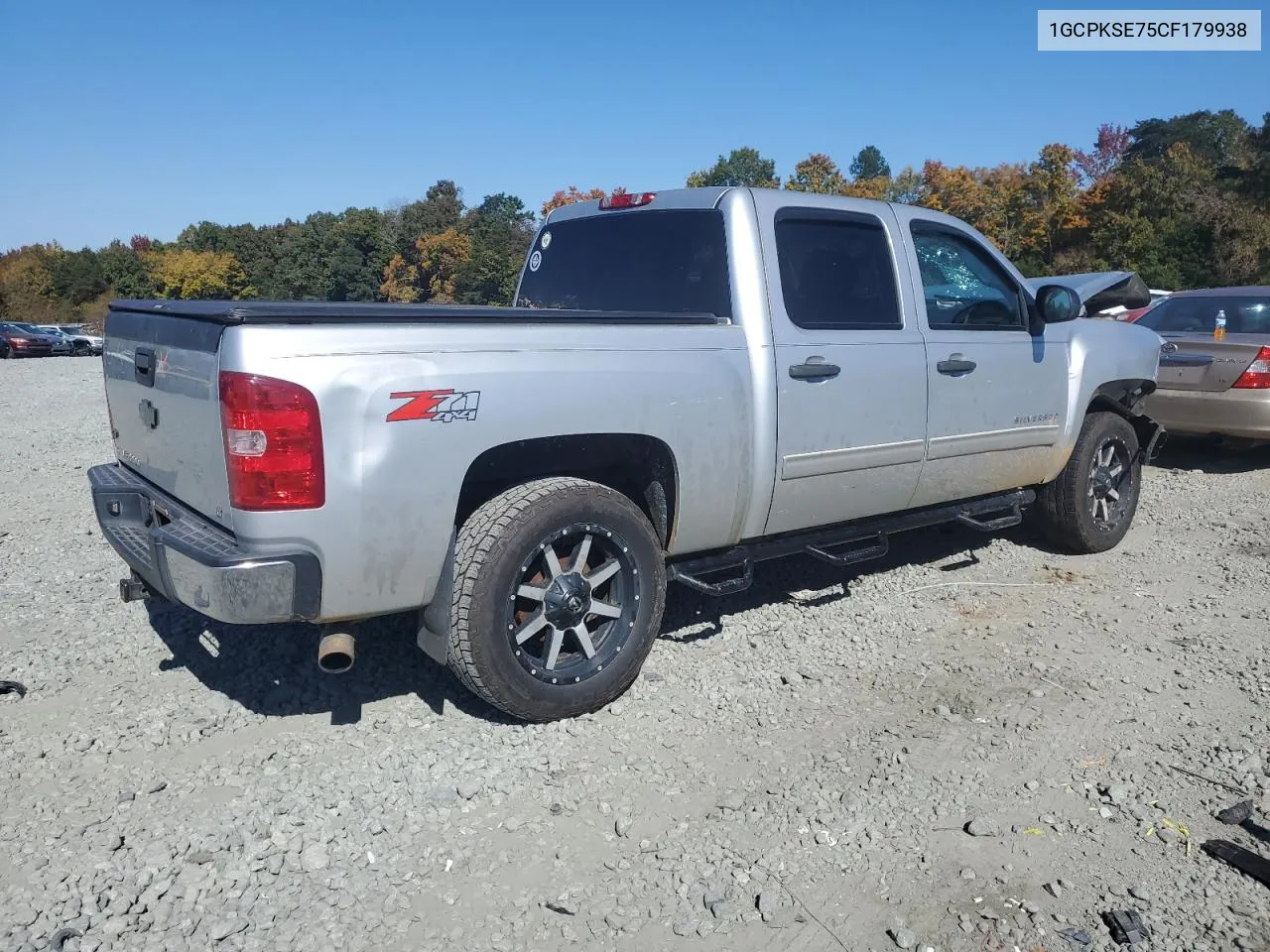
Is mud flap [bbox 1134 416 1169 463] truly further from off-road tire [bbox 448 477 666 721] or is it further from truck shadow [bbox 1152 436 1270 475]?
off-road tire [bbox 448 477 666 721]

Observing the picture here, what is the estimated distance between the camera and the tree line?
36531mm

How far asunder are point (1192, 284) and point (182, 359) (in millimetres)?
39136

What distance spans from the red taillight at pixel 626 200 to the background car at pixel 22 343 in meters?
35.7

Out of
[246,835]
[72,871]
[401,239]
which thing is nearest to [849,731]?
[246,835]

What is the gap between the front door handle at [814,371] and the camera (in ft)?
14.1

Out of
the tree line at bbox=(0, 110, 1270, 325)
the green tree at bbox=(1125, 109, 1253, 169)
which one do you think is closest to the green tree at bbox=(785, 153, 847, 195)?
the tree line at bbox=(0, 110, 1270, 325)

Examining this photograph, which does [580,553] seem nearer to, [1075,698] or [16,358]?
[1075,698]

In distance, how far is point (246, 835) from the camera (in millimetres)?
3072

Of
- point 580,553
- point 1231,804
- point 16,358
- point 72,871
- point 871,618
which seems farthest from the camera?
point 16,358

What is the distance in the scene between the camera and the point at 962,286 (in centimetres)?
531

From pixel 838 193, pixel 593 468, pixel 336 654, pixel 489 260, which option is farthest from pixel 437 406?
pixel 489 260

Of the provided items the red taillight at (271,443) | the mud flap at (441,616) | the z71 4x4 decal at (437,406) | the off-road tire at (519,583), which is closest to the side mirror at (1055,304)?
the off-road tire at (519,583)

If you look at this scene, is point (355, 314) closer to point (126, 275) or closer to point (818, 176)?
point (818, 176)

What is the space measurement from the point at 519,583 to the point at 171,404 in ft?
4.61
